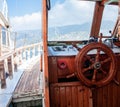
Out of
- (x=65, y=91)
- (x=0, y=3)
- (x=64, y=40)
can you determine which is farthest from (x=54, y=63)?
(x=0, y=3)

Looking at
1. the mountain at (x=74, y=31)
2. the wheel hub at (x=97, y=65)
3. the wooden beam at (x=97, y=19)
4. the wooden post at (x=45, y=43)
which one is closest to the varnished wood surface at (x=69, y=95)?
the wooden post at (x=45, y=43)

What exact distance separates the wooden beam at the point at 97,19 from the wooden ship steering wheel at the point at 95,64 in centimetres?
84

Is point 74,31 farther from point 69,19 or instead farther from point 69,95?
Result: point 69,95

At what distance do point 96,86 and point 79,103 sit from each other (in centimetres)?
33

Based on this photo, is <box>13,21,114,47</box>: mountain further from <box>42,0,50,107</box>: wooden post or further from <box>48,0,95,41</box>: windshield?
<box>42,0,50,107</box>: wooden post

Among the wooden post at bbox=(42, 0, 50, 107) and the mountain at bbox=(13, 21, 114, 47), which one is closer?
the wooden post at bbox=(42, 0, 50, 107)

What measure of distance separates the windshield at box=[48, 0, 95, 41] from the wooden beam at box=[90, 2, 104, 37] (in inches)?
2.4

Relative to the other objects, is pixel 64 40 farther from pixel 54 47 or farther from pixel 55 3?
pixel 55 3

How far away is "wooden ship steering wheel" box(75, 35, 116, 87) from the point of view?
236 centimetres

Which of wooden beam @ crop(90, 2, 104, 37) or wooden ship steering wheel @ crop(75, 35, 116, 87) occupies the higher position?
wooden beam @ crop(90, 2, 104, 37)

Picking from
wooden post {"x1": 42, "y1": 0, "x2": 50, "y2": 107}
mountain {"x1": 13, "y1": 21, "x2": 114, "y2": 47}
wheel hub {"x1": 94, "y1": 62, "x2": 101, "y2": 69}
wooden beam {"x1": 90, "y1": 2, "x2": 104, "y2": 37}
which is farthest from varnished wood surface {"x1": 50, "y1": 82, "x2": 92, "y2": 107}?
wooden beam {"x1": 90, "y1": 2, "x2": 104, "y2": 37}

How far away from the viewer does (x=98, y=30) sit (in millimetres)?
3336

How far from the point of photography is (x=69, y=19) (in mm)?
3107

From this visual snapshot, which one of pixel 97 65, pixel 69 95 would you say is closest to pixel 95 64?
pixel 97 65
